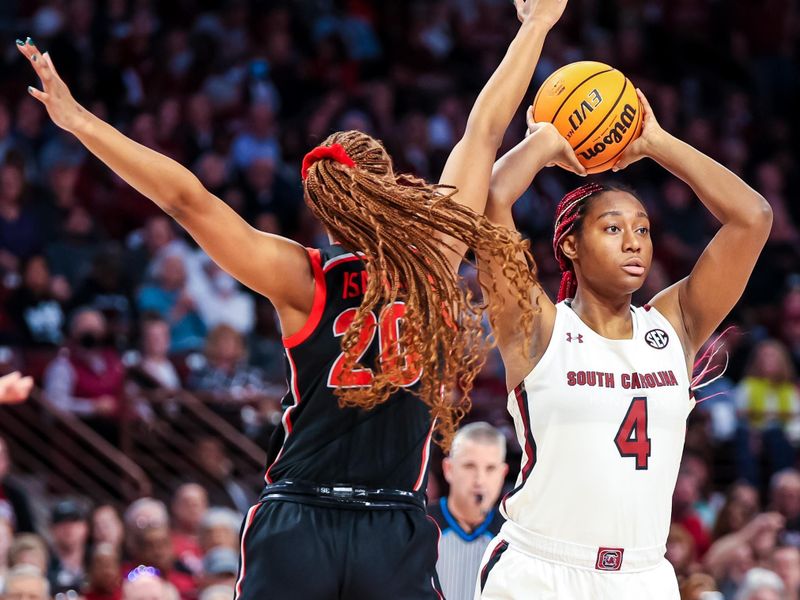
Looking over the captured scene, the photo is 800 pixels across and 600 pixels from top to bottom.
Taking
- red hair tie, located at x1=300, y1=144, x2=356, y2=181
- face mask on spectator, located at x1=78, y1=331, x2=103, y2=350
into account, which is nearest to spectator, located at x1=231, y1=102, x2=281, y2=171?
face mask on spectator, located at x1=78, y1=331, x2=103, y2=350

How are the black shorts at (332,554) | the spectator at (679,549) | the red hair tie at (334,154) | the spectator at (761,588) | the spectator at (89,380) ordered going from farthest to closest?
the spectator at (89,380) < the spectator at (679,549) < the spectator at (761,588) < the red hair tie at (334,154) < the black shorts at (332,554)

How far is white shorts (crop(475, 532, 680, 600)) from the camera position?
416 centimetres

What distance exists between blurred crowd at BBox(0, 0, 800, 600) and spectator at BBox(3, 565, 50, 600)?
37 centimetres

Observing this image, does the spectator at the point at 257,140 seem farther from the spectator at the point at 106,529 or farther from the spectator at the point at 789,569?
the spectator at the point at 789,569

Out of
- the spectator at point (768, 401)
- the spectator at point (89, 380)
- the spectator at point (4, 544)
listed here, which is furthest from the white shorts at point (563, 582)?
the spectator at point (768, 401)

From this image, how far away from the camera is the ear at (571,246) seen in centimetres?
449

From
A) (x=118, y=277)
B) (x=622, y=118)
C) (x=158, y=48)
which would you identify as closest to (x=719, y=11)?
(x=158, y=48)

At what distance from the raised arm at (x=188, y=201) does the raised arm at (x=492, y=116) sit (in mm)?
504

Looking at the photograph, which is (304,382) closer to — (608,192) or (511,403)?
(511,403)

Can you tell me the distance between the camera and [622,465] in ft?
13.8

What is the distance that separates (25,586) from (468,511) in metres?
2.31

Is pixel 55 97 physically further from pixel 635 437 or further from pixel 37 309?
pixel 37 309

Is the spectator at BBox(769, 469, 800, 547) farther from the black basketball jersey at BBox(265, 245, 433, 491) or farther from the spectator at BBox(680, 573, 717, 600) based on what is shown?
the black basketball jersey at BBox(265, 245, 433, 491)

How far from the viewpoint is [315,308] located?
4.01 metres
